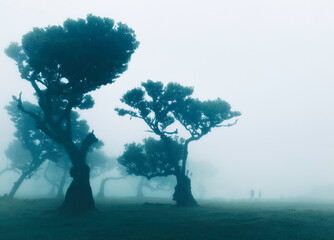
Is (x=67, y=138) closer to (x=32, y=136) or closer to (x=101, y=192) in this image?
(x=32, y=136)

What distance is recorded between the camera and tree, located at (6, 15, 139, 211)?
94.0ft

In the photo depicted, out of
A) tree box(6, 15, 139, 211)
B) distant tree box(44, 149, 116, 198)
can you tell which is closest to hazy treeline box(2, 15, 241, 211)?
tree box(6, 15, 139, 211)

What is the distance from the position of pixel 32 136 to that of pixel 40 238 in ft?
150

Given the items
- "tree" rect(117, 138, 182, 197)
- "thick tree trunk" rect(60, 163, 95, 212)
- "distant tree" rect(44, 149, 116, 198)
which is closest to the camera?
"thick tree trunk" rect(60, 163, 95, 212)

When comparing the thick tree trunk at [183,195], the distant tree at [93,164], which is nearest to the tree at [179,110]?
the thick tree trunk at [183,195]

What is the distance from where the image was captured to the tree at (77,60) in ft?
94.0

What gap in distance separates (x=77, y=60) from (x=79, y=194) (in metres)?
14.1

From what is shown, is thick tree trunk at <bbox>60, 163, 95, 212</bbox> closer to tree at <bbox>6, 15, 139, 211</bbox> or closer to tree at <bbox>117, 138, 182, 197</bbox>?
tree at <bbox>6, 15, 139, 211</bbox>

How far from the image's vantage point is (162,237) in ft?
51.6

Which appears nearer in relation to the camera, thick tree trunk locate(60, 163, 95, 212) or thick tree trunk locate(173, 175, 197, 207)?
thick tree trunk locate(60, 163, 95, 212)

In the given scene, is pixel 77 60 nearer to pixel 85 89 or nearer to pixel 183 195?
pixel 85 89

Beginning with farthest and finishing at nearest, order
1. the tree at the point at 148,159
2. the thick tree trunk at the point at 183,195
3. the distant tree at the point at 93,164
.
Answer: the distant tree at the point at 93,164 < the tree at the point at 148,159 < the thick tree trunk at the point at 183,195

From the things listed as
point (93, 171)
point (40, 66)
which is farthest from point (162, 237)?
point (93, 171)

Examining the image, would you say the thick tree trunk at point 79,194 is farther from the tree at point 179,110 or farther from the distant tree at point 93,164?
the distant tree at point 93,164
